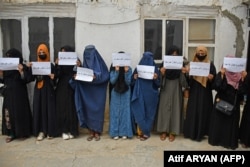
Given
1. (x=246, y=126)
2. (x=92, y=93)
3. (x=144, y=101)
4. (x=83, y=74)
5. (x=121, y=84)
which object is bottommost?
(x=246, y=126)

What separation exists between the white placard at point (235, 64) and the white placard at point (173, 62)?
0.66 metres

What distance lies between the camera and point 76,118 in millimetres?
5004

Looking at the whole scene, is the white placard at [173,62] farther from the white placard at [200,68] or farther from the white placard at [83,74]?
the white placard at [83,74]

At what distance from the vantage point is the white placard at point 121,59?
4.77 m

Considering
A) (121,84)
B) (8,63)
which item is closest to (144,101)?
(121,84)

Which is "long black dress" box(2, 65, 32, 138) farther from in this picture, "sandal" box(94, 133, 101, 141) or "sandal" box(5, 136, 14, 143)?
"sandal" box(94, 133, 101, 141)

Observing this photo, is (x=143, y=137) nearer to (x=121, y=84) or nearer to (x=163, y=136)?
(x=163, y=136)

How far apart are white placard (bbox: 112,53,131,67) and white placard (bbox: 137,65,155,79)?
21cm

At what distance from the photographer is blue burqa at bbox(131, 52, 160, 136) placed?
4.92 m

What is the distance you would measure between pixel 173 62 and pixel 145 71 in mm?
463

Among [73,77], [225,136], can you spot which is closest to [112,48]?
[73,77]

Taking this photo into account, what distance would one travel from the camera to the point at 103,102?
5.04 m

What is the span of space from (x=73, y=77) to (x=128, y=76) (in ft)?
2.90

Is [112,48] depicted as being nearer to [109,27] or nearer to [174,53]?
[109,27]
